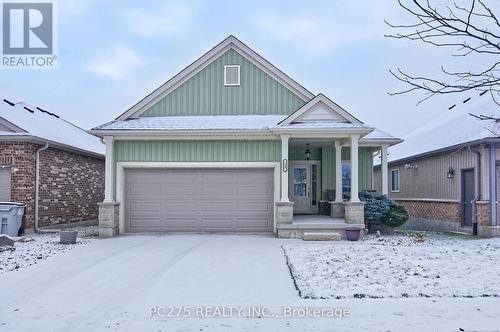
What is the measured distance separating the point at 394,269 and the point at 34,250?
8409mm

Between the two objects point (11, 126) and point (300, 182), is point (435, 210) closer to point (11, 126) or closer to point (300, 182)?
A: point (300, 182)

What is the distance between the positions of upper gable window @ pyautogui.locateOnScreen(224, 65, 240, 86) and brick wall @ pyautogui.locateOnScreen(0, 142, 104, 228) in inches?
256

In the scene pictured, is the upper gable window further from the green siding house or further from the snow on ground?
the snow on ground

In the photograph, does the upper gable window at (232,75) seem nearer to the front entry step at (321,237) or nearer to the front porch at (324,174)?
the front porch at (324,174)

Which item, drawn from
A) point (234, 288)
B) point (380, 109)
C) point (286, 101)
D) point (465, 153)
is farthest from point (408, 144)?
point (380, 109)

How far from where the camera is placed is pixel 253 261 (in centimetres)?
951

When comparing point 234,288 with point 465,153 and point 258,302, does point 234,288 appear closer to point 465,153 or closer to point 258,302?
point 258,302

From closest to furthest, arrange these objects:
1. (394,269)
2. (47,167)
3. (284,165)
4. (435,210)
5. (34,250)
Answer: (394,269), (34,250), (284,165), (47,167), (435,210)

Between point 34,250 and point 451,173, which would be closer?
point 34,250

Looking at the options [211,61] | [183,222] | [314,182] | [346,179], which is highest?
[211,61]

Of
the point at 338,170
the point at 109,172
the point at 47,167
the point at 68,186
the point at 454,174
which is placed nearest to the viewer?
the point at 109,172

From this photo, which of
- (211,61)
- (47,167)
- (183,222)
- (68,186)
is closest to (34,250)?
(183,222)

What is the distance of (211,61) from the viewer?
50.1 feet

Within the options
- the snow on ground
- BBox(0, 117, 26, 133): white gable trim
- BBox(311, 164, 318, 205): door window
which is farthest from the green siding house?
BBox(0, 117, 26, 133): white gable trim
